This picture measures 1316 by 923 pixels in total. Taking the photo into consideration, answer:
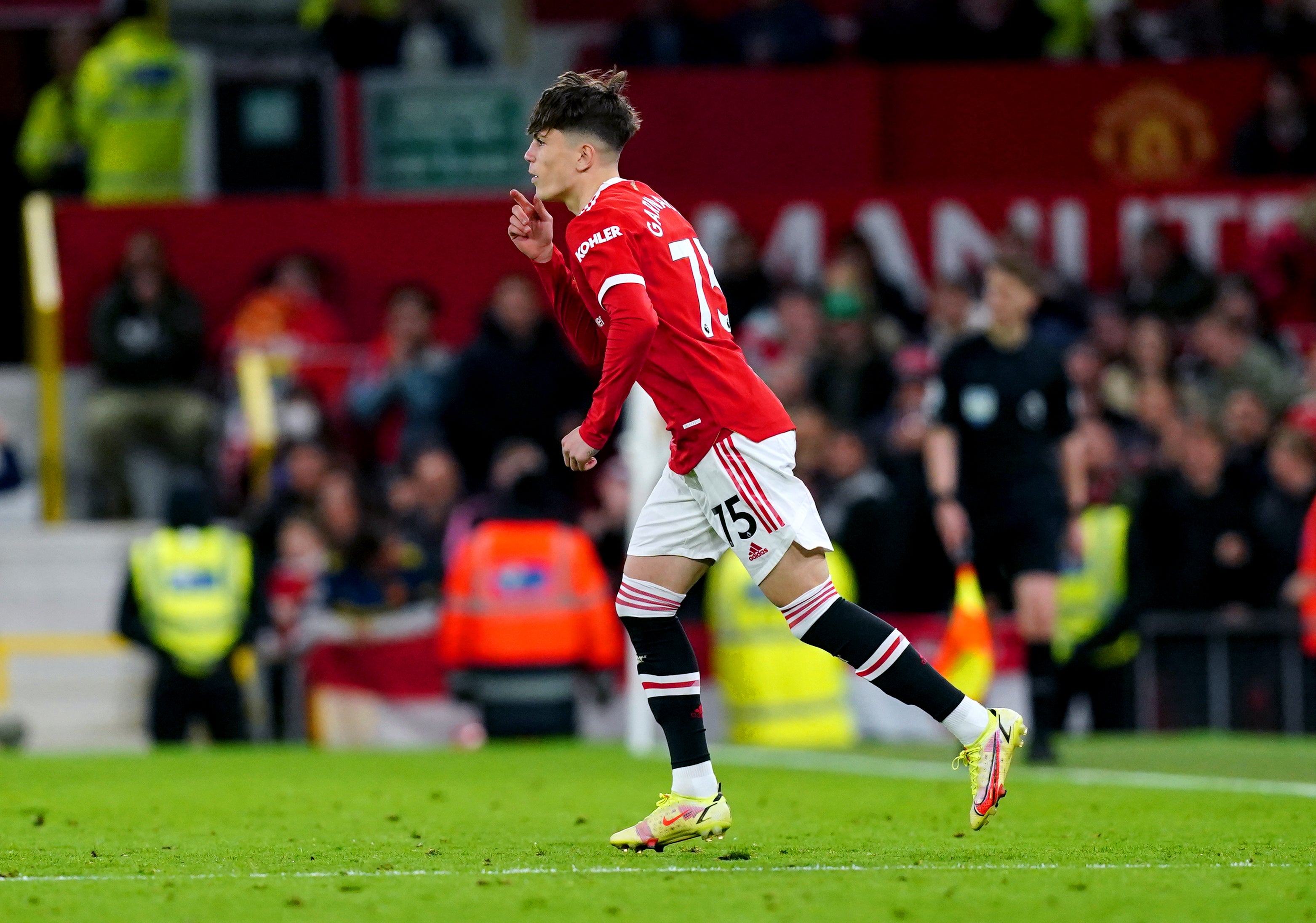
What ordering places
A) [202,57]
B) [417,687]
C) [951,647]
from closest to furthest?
[951,647] → [417,687] → [202,57]

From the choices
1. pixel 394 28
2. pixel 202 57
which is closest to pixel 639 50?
pixel 394 28

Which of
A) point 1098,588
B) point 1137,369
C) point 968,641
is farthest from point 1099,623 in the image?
point 1137,369

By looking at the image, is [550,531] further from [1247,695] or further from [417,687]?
[1247,695]

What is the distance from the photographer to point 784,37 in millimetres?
18172

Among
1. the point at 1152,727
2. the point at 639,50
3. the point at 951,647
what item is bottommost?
the point at 1152,727

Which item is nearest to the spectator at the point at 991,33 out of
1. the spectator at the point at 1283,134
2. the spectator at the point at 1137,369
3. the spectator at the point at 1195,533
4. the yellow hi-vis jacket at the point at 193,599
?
the spectator at the point at 1283,134

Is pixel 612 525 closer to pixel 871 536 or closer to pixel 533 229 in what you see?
pixel 871 536

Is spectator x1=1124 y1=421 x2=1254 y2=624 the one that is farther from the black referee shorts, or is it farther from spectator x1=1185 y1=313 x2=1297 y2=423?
the black referee shorts

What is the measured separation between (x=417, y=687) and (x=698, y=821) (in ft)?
24.5

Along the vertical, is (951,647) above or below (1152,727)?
above

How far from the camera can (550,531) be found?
12.6 metres

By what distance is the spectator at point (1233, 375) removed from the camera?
1479 cm

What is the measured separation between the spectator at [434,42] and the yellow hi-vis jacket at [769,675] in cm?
666

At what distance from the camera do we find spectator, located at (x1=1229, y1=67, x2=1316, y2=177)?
17.2 m
